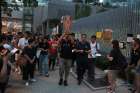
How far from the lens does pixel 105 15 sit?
28.7 meters

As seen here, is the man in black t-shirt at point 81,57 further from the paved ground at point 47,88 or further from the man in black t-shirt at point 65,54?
the man in black t-shirt at point 65,54

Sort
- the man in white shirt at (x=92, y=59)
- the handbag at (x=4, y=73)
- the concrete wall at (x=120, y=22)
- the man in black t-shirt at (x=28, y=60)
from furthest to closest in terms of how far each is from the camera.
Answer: the concrete wall at (x=120, y=22)
the man in white shirt at (x=92, y=59)
the man in black t-shirt at (x=28, y=60)
the handbag at (x=4, y=73)

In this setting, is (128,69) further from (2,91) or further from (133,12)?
(133,12)

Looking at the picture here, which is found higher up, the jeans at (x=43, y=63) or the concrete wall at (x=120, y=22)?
the concrete wall at (x=120, y=22)

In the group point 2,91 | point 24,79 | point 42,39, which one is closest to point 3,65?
point 2,91

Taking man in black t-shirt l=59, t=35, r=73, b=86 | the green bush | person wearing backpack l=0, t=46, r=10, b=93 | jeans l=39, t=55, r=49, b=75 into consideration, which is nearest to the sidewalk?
man in black t-shirt l=59, t=35, r=73, b=86

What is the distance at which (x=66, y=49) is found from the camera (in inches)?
647

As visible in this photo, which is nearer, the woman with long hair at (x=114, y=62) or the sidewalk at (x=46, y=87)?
the woman with long hair at (x=114, y=62)

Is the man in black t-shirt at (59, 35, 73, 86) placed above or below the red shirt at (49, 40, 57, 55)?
above

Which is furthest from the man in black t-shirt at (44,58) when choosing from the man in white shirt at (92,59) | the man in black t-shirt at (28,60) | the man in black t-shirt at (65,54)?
the man in black t-shirt at (65,54)

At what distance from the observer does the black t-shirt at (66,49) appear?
16328 mm

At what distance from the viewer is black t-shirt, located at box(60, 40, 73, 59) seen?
16.3m

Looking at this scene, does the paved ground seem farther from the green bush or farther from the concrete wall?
the concrete wall

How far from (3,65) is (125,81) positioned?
599 cm
